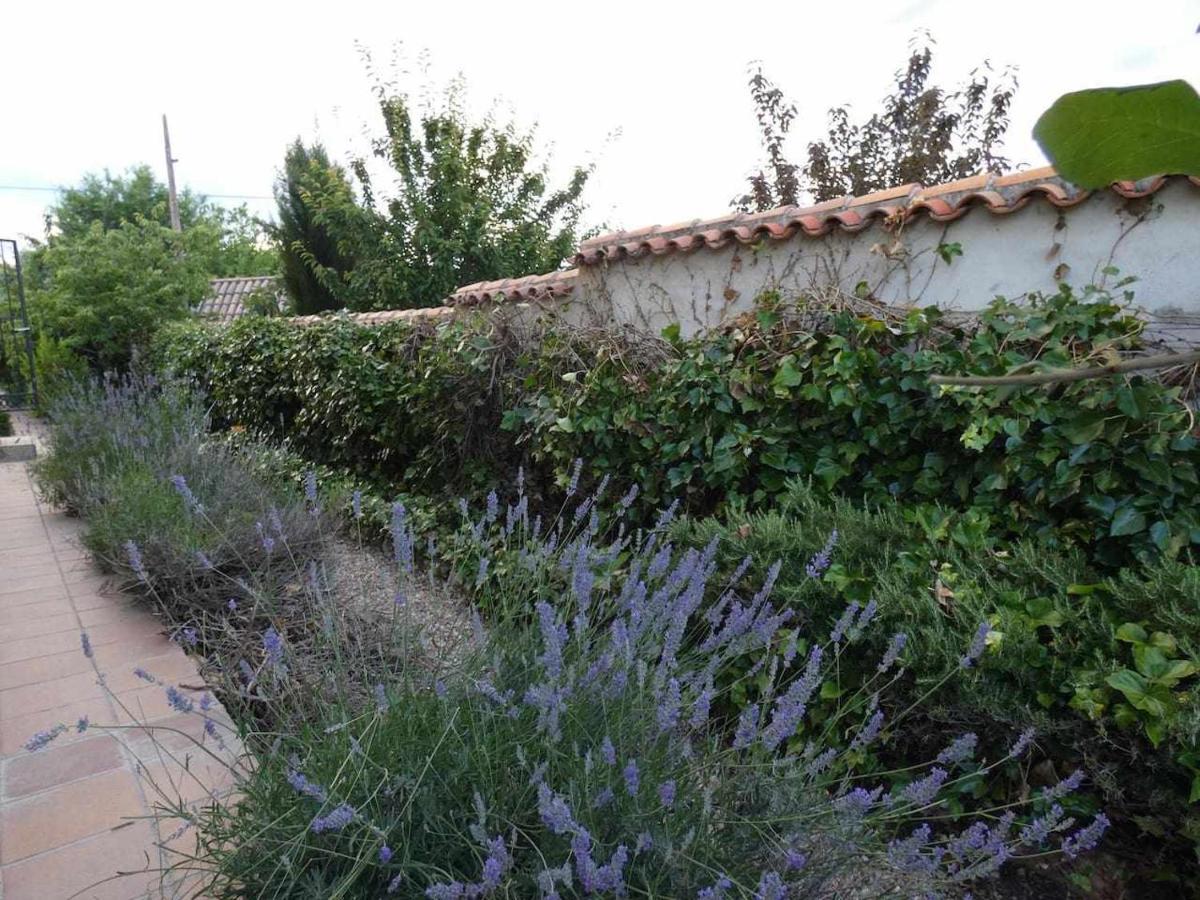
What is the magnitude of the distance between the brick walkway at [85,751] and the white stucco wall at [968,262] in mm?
3148

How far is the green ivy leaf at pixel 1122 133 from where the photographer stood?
28cm

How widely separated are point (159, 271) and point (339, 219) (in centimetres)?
554

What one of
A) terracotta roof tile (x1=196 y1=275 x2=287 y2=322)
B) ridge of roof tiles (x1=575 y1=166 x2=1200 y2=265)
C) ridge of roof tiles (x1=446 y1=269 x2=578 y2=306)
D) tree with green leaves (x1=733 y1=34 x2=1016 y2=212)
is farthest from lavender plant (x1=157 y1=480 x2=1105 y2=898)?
terracotta roof tile (x1=196 y1=275 x2=287 y2=322)

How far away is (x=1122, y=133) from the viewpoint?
A: 0.29 meters

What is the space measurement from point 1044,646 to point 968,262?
81.1 inches

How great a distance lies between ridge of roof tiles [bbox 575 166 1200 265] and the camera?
318cm

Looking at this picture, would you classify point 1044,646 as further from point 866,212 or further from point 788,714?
point 866,212

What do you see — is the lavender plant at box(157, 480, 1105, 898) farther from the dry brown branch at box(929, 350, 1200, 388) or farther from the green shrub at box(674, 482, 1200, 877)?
the dry brown branch at box(929, 350, 1200, 388)

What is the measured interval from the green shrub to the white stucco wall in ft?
4.32

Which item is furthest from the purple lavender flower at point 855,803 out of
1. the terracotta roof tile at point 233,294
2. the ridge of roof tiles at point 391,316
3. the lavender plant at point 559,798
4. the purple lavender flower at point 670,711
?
the terracotta roof tile at point 233,294

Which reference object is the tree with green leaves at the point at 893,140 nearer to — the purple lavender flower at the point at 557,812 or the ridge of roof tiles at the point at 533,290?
the ridge of roof tiles at the point at 533,290

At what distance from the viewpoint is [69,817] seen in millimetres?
2229

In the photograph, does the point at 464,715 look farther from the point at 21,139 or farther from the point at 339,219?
the point at 21,139

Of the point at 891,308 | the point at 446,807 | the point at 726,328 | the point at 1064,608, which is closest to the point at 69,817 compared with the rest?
the point at 446,807
